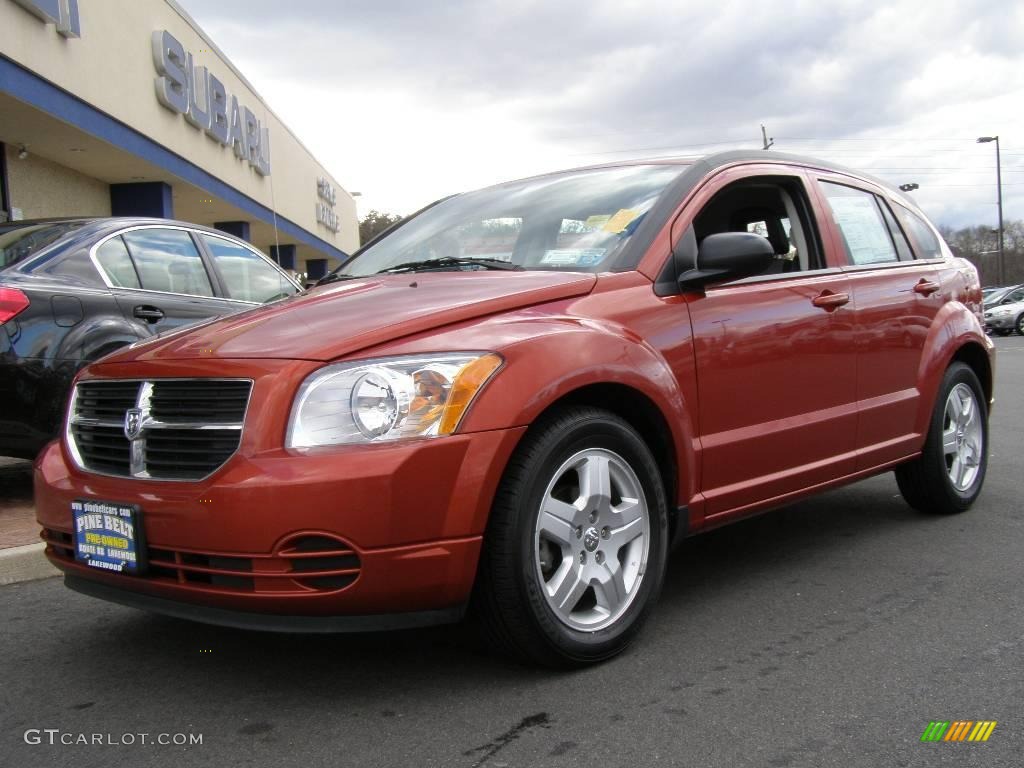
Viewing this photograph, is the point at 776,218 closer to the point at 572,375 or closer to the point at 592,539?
the point at 572,375

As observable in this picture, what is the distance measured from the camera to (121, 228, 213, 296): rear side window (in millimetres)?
5633

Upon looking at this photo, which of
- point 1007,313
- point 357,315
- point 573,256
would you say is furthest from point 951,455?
point 1007,313

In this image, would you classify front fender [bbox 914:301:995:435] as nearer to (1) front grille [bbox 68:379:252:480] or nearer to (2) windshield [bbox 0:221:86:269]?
(1) front grille [bbox 68:379:252:480]

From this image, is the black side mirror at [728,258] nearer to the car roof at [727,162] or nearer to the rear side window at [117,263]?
the car roof at [727,162]

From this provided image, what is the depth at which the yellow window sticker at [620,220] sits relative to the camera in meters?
3.55

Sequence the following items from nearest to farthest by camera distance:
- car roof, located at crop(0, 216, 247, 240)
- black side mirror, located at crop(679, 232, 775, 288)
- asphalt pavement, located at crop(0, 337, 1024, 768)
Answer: asphalt pavement, located at crop(0, 337, 1024, 768) < black side mirror, located at crop(679, 232, 775, 288) < car roof, located at crop(0, 216, 247, 240)

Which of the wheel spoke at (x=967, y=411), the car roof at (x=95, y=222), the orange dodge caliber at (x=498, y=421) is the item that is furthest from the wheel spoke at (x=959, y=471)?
the car roof at (x=95, y=222)

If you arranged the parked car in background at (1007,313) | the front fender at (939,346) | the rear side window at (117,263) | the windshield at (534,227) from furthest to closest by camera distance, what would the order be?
the parked car in background at (1007,313) → the rear side window at (117,263) → the front fender at (939,346) → the windshield at (534,227)

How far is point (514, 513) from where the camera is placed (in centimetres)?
268

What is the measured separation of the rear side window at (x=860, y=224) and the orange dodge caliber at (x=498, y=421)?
190mm

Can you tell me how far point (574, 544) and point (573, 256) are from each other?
112 centimetres

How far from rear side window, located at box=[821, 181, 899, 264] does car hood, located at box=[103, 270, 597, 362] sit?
5.77 feet

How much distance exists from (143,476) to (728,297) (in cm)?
212

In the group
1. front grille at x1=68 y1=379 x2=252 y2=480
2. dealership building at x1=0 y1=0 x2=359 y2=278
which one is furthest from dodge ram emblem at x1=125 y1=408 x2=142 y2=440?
dealership building at x1=0 y1=0 x2=359 y2=278
